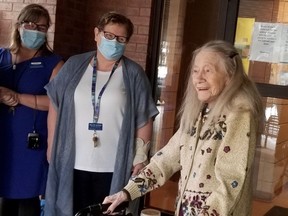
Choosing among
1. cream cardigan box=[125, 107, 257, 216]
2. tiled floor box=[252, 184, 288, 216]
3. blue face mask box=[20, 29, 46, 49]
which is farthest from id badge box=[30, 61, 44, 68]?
tiled floor box=[252, 184, 288, 216]

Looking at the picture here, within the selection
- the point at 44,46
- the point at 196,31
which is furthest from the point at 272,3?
the point at 44,46

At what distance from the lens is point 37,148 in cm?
279

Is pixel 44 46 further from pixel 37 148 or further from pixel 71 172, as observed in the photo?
pixel 71 172

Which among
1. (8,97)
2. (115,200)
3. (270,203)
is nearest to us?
(115,200)

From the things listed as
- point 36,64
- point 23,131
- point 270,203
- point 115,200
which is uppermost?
point 36,64

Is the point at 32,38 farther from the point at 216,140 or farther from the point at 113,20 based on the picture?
the point at 216,140

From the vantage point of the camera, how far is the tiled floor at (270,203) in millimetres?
3598

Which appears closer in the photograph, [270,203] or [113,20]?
[113,20]

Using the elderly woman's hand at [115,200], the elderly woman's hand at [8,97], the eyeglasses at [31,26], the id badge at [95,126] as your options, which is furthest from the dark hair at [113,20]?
the elderly woman's hand at [115,200]

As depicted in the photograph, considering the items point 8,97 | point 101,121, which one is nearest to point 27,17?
point 8,97

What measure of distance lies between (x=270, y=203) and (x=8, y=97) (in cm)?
232

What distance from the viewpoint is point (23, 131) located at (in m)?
2.75

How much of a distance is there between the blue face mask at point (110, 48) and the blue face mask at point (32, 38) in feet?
1.54

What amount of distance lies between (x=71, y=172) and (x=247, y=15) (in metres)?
1.87
